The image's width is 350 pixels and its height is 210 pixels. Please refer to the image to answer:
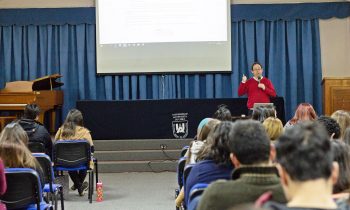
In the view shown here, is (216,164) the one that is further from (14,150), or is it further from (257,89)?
(257,89)

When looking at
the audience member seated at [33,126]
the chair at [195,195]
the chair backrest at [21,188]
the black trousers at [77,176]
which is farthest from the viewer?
the black trousers at [77,176]

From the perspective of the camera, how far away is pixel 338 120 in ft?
13.8

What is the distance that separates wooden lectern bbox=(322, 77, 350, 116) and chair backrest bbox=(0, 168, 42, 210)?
5.87m

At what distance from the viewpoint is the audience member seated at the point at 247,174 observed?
2.15 metres

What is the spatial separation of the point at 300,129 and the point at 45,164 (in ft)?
11.0

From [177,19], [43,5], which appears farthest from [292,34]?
[43,5]

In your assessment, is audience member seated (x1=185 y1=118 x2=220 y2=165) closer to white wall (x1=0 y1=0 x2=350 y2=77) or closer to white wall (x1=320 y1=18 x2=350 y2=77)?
white wall (x1=0 y1=0 x2=350 y2=77)

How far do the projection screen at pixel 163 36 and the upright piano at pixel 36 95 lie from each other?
1.13m

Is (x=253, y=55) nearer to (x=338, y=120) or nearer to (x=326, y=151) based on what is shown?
(x=338, y=120)

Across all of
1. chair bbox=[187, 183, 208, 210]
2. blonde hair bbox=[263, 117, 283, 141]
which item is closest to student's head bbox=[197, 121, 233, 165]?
chair bbox=[187, 183, 208, 210]

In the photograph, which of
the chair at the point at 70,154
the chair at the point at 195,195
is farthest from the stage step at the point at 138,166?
the chair at the point at 195,195

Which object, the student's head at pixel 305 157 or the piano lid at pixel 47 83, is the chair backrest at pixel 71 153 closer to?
the piano lid at pixel 47 83

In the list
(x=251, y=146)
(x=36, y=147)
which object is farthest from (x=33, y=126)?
(x=251, y=146)

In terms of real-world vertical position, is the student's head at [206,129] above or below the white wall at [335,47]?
below
